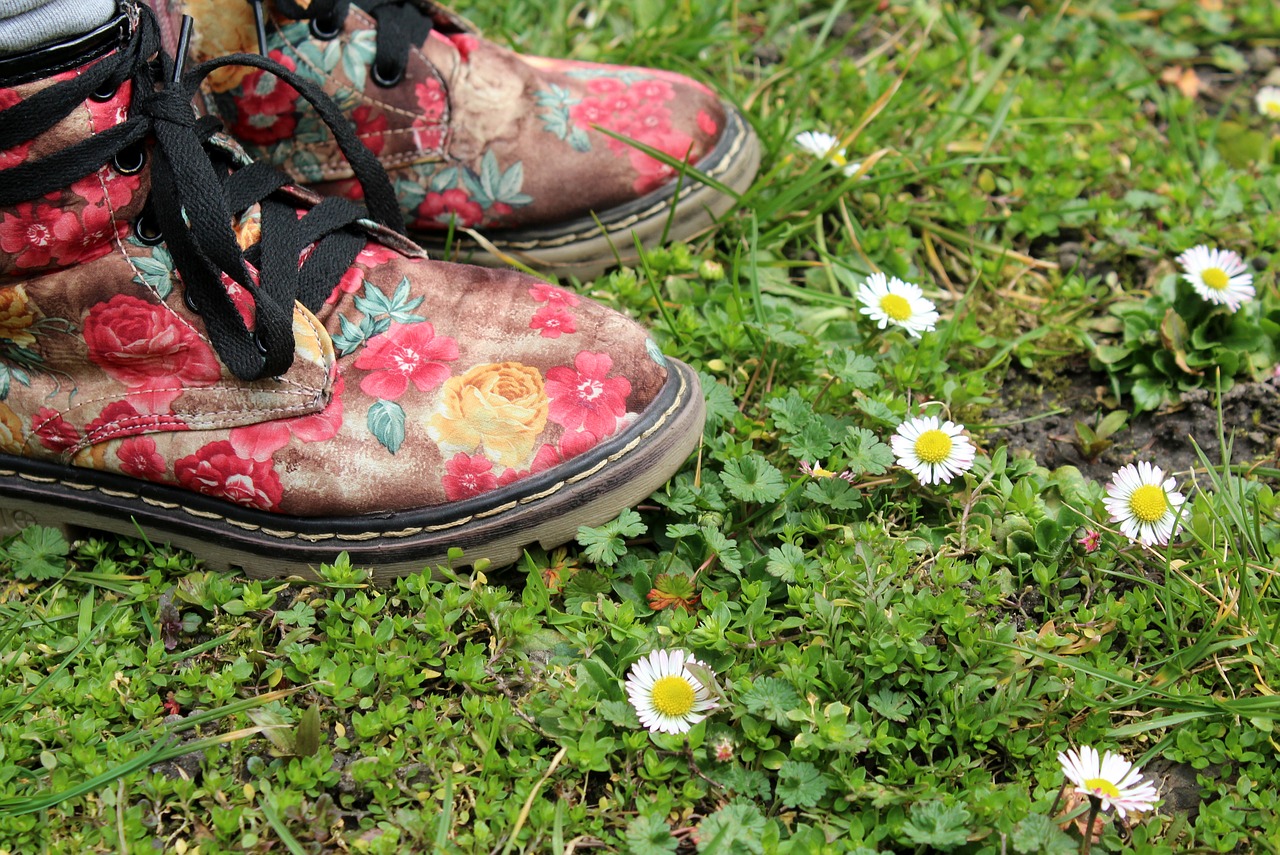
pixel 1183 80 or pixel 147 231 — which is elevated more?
pixel 1183 80

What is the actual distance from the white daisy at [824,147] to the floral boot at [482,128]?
0.16 m

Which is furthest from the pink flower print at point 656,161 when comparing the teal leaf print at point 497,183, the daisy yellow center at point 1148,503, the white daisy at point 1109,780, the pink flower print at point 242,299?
the white daisy at point 1109,780

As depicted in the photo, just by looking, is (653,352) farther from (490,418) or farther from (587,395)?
(490,418)

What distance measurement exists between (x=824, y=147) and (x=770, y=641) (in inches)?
54.4

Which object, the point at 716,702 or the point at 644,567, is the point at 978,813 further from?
the point at 644,567

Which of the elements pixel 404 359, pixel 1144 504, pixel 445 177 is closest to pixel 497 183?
pixel 445 177

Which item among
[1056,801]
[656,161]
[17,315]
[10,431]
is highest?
[656,161]

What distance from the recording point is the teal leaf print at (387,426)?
1780mm

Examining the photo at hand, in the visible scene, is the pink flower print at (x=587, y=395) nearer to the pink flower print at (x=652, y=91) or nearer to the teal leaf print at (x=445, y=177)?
the teal leaf print at (x=445, y=177)

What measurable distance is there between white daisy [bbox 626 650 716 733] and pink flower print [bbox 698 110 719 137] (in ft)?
4.22

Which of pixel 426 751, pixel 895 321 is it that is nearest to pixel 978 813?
pixel 426 751

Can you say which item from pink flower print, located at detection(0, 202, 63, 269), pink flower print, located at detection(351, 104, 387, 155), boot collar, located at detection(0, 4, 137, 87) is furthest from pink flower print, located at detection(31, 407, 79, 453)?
pink flower print, located at detection(351, 104, 387, 155)

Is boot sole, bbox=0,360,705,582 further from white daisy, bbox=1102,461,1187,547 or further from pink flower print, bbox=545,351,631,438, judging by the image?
white daisy, bbox=1102,461,1187,547

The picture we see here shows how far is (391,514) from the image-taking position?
1.80m
